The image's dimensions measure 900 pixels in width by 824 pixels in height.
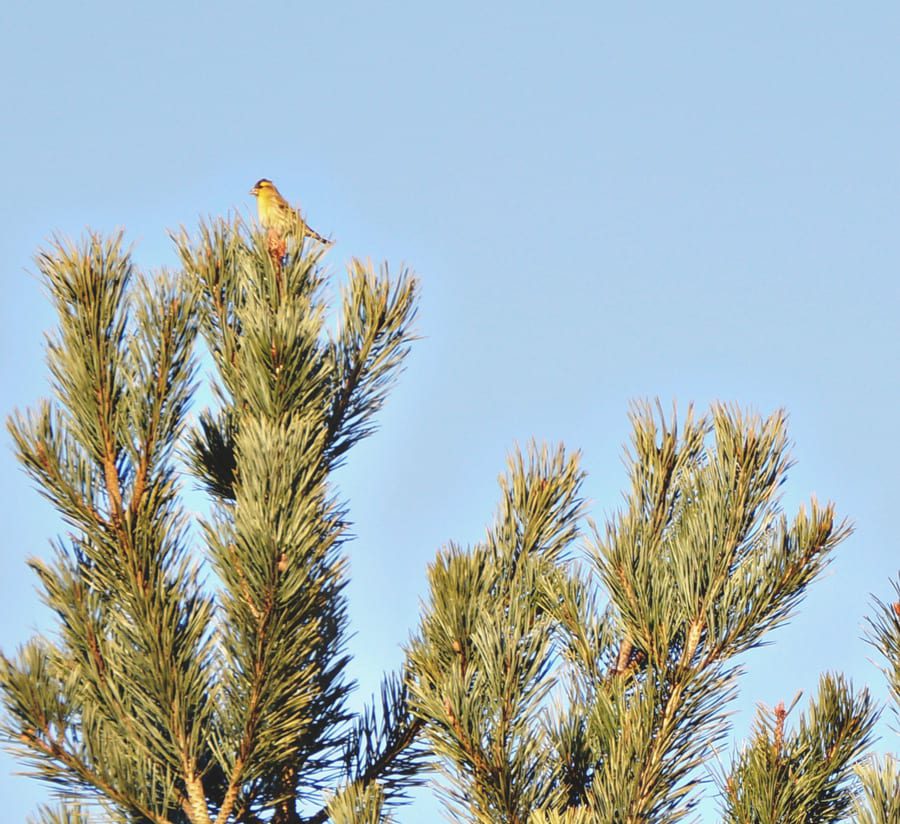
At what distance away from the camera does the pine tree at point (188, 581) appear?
3.99 meters

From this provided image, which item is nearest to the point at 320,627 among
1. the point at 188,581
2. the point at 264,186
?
the point at 188,581

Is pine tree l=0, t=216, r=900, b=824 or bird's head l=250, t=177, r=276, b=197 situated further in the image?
bird's head l=250, t=177, r=276, b=197

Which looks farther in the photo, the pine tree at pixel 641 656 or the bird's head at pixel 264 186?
the bird's head at pixel 264 186

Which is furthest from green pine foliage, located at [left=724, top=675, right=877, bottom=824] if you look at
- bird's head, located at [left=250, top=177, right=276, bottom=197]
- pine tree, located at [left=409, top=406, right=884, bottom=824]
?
bird's head, located at [left=250, top=177, right=276, bottom=197]

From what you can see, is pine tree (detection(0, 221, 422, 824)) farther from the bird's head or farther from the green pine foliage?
the bird's head

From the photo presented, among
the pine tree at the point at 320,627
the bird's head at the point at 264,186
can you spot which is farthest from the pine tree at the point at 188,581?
the bird's head at the point at 264,186

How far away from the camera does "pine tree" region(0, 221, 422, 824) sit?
399cm

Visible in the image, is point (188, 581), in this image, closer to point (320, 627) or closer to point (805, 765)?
point (320, 627)

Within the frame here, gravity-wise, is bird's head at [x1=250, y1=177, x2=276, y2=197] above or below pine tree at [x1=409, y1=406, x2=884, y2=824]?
above

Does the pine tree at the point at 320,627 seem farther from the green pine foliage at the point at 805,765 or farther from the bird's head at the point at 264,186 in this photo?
the bird's head at the point at 264,186

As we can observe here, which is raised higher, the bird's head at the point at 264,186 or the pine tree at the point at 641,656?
the bird's head at the point at 264,186

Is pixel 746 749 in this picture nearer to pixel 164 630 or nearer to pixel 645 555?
pixel 645 555

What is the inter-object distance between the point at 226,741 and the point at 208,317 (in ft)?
4.97

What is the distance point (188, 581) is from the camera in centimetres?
411
